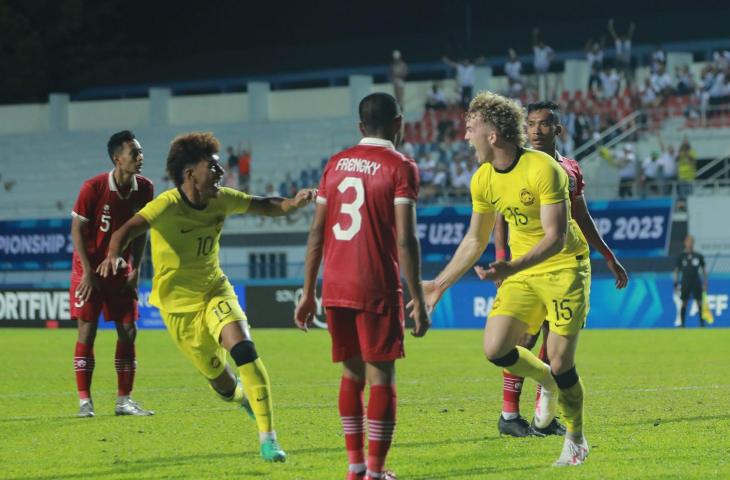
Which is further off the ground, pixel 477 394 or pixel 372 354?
pixel 372 354

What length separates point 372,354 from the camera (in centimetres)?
743

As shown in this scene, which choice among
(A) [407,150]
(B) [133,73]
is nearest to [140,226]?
(A) [407,150]

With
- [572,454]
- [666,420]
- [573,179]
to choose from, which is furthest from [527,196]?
[666,420]

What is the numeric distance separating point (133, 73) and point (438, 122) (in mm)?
22462

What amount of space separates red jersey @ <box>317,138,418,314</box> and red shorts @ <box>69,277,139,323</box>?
5.06m

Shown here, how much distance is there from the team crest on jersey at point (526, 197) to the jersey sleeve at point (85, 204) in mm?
4522

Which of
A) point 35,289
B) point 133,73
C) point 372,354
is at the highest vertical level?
point 133,73

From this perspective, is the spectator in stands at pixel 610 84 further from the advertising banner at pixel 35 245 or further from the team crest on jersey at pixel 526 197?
the team crest on jersey at pixel 526 197

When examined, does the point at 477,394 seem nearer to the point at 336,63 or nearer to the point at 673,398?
the point at 673,398

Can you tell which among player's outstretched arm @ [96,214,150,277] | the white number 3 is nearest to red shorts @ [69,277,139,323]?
the white number 3

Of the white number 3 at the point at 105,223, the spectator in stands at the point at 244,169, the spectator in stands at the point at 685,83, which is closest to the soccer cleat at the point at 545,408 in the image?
the white number 3 at the point at 105,223

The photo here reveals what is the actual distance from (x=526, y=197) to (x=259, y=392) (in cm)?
205

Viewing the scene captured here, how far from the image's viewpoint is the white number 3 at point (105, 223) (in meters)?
12.1

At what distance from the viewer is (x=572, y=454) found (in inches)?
337
